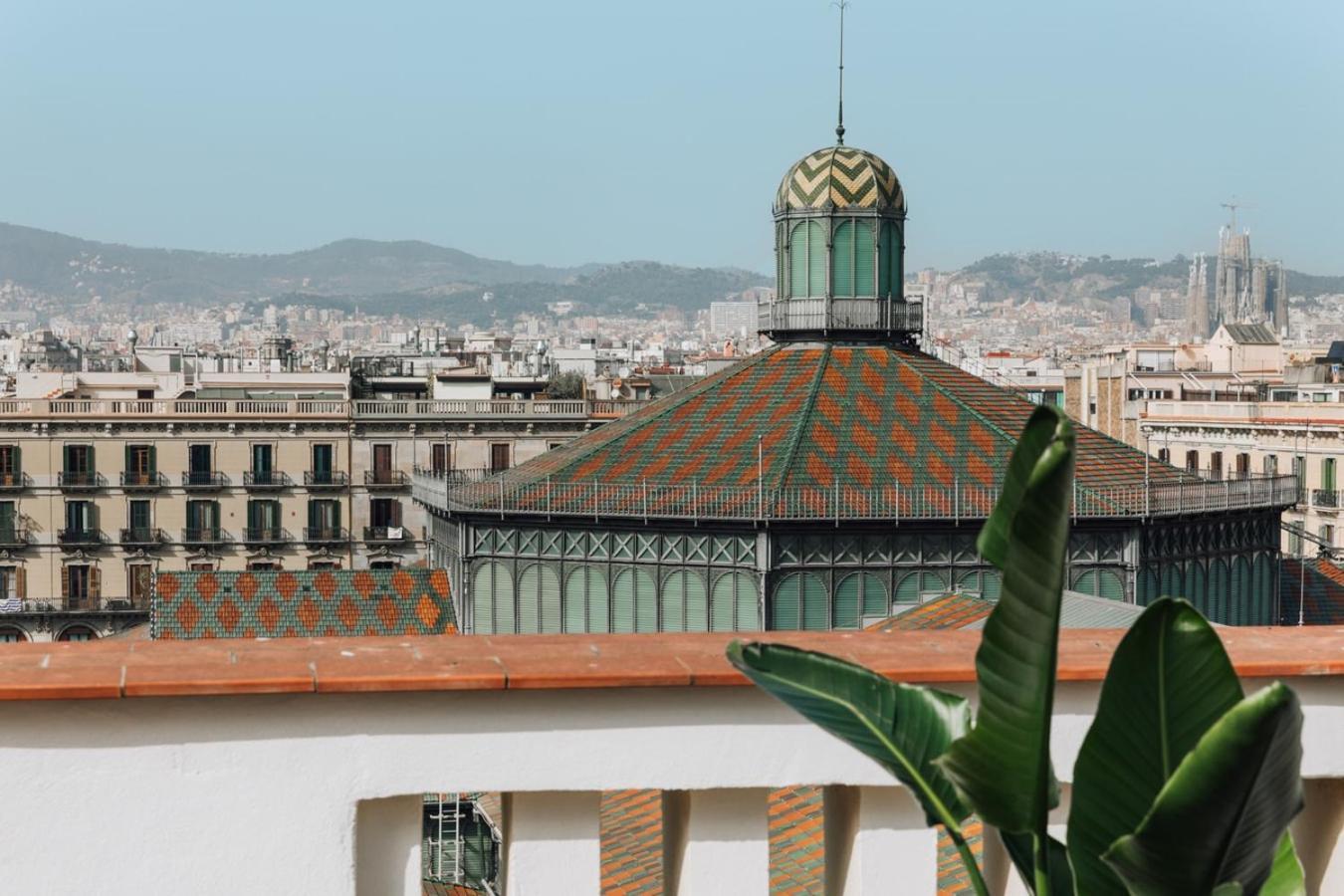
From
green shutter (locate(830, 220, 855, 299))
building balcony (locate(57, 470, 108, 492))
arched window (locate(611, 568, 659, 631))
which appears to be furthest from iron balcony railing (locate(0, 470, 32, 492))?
arched window (locate(611, 568, 659, 631))

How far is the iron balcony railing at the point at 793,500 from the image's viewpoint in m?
27.4

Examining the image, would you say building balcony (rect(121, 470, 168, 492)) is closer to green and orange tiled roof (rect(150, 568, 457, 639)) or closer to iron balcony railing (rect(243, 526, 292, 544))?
iron balcony railing (rect(243, 526, 292, 544))

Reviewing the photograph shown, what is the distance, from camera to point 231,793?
13.5 ft

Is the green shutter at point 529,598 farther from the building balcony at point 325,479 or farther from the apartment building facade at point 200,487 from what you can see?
the building balcony at point 325,479

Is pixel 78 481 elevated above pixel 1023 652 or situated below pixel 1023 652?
below

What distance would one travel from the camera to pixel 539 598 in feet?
94.5

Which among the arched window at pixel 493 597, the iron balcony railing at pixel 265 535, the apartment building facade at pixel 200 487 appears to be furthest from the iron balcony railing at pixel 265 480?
the arched window at pixel 493 597

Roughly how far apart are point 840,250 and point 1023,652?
97.3 ft

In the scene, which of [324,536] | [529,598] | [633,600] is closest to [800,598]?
[633,600]

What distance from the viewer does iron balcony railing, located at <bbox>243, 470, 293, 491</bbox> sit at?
197ft

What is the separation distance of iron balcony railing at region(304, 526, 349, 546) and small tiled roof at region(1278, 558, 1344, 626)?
33.5 meters

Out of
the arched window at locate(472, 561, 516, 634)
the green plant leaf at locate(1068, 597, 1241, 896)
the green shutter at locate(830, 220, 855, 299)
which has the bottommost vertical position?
the arched window at locate(472, 561, 516, 634)

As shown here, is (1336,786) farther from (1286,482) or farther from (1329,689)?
(1286,482)

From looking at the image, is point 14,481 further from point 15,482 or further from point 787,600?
point 787,600
